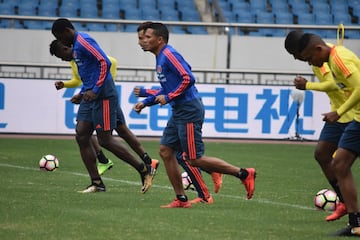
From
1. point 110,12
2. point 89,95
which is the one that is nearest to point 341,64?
point 89,95

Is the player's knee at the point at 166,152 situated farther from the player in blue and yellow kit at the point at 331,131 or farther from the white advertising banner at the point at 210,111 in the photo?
the white advertising banner at the point at 210,111

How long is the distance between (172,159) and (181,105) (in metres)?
0.66

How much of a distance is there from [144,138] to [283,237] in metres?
15.7

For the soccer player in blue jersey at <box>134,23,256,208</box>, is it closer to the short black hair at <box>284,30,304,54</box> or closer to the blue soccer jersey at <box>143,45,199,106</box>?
the blue soccer jersey at <box>143,45,199,106</box>

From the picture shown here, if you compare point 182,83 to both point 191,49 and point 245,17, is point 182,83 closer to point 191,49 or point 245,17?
point 191,49

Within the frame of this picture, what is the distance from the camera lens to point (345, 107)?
8.70 metres

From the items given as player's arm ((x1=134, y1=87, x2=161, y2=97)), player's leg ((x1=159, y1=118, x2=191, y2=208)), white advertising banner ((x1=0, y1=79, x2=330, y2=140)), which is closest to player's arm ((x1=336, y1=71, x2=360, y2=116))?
player's leg ((x1=159, y1=118, x2=191, y2=208))

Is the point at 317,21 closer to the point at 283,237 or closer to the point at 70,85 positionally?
the point at 70,85

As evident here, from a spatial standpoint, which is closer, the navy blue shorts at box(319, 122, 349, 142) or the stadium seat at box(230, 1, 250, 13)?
the navy blue shorts at box(319, 122, 349, 142)

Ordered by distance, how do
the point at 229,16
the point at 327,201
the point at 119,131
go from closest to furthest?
1. the point at 327,201
2. the point at 119,131
3. the point at 229,16

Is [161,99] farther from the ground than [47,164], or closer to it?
farther from the ground

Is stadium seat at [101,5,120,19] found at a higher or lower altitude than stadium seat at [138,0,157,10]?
lower

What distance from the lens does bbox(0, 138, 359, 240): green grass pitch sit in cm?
886

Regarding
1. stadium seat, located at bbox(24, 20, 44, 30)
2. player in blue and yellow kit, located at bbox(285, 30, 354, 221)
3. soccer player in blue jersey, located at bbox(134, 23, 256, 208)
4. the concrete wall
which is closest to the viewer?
player in blue and yellow kit, located at bbox(285, 30, 354, 221)
